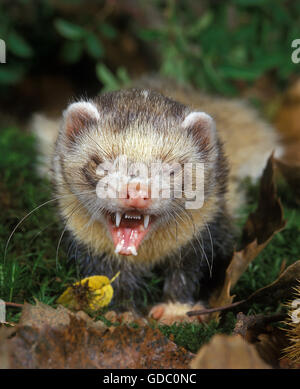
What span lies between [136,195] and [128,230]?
41 cm

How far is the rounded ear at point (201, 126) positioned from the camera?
335 cm

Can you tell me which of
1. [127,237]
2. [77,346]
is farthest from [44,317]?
[127,237]

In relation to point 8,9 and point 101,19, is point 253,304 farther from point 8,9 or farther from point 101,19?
point 8,9

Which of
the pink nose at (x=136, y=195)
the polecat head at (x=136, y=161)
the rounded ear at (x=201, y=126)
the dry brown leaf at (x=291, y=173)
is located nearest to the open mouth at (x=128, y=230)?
the polecat head at (x=136, y=161)

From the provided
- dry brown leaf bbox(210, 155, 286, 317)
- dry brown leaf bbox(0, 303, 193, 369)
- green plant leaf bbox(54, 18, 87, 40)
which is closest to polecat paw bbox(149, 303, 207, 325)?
dry brown leaf bbox(210, 155, 286, 317)

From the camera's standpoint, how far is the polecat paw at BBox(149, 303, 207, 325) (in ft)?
11.0

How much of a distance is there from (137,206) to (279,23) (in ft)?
14.2

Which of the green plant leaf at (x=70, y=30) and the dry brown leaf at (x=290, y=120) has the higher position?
the green plant leaf at (x=70, y=30)

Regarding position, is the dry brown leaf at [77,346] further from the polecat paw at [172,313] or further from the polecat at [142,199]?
the polecat paw at [172,313]

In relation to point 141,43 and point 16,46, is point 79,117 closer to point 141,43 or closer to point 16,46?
point 16,46

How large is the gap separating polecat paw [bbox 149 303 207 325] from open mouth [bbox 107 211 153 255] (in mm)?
649

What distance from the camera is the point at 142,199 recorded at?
8.91 ft

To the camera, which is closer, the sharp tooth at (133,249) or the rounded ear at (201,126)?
the sharp tooth at (133,249)
